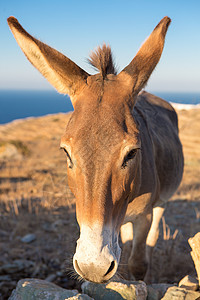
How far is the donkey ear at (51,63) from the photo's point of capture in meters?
2.26

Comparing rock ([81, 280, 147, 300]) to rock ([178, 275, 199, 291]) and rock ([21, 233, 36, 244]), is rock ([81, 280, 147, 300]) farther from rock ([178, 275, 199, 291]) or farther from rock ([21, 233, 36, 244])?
rock ([21, 233, 36, 244])

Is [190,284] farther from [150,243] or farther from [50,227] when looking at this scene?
[50,227]

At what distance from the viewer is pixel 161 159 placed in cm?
366

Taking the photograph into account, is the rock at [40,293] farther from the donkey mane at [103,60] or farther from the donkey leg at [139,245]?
the donkey mane at [103,60]

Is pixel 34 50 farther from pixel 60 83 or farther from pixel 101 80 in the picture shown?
pixel 101 80

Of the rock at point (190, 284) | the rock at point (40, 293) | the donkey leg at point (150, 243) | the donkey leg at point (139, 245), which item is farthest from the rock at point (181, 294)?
the donkey leg at point (150, 243)

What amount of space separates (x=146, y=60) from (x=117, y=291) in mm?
1995

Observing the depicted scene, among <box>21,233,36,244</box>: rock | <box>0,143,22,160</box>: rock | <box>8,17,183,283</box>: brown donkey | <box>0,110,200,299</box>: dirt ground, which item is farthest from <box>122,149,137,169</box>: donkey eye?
<box>0,143,22,160</box>: rock

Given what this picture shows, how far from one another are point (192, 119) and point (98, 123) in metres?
13.4

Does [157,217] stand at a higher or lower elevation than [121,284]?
lower

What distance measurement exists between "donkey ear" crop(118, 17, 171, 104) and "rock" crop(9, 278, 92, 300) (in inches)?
70.1

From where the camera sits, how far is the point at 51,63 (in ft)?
7.50

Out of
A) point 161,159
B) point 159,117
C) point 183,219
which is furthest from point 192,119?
point 161,159

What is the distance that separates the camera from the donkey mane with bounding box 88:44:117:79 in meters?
2.45
